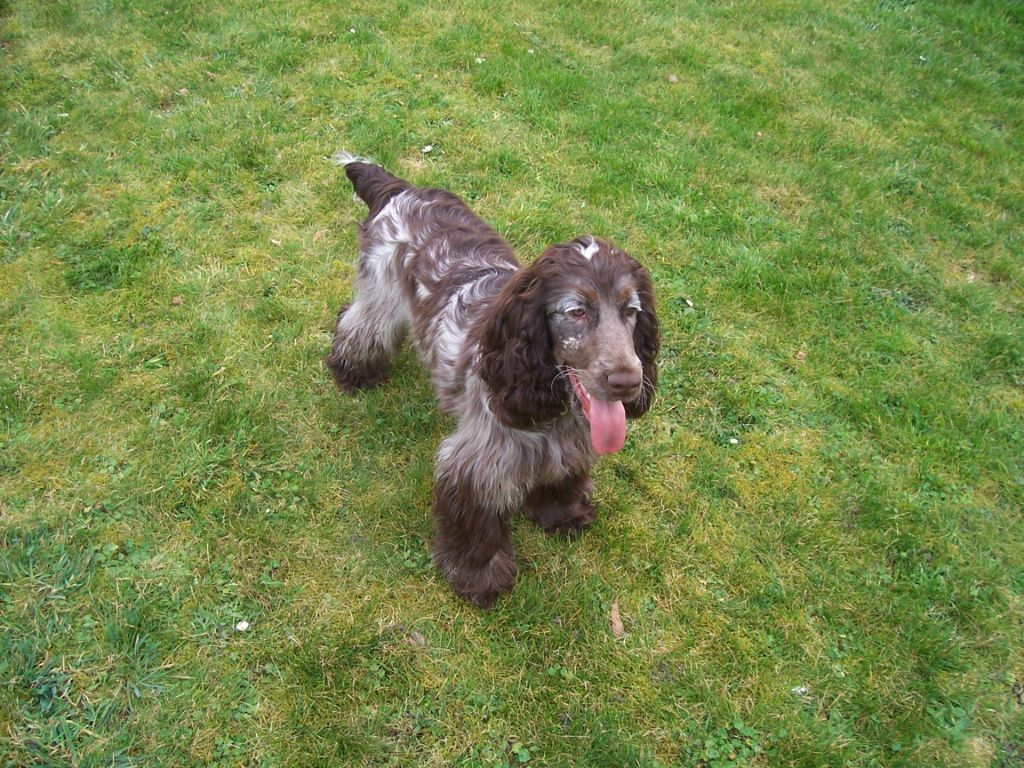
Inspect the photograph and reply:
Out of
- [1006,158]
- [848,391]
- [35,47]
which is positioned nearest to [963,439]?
[848,391]

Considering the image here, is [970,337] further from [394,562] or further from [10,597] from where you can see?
[10,597]

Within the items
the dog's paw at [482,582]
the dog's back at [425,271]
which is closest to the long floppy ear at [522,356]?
the dog's back at [425,271]

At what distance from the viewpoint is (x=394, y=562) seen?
3.44m

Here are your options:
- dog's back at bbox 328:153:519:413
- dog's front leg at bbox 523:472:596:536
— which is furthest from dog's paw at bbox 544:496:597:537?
dog's back at bbox 328:153:519:413

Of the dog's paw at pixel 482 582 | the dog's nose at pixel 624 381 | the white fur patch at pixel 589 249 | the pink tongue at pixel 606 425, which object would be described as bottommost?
the dog's paw at pixel 482 582

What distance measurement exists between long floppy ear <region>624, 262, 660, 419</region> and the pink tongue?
217 millimetres

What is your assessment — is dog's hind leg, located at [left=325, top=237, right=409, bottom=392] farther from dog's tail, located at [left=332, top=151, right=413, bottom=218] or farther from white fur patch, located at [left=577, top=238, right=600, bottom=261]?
white fur patch, located at [left=577, top=238, right=600, bottom=261]

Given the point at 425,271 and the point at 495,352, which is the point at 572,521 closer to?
the point at 495,352

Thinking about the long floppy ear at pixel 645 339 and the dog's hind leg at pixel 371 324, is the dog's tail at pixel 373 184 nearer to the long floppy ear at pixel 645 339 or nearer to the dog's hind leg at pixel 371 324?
the dog's hind leg at pixel 371 324

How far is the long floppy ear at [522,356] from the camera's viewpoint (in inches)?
106

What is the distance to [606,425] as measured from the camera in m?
2.59

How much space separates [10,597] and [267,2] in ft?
21.7

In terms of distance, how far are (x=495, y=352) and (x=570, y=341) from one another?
333 mm

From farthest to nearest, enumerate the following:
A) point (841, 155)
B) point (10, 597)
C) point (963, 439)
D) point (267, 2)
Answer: point (267, 2), point (841, 155), point (963, 439), point (10, 597)
